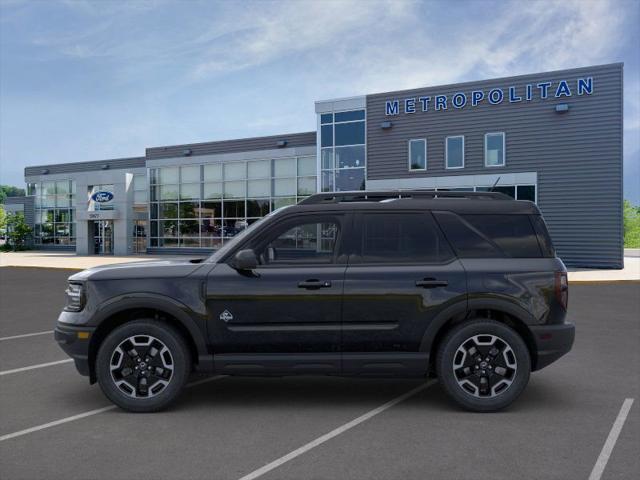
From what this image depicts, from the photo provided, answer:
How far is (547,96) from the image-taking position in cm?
2478

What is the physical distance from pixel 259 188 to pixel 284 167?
2067 mm

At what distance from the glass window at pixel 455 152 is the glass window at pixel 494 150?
1.07 m

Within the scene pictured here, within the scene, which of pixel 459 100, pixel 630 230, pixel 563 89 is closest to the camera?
pixel 563 89

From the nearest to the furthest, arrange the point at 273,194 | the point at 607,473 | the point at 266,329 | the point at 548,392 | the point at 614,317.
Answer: the point at 607,473 < the point at 266,329 < the point at 548,392 < the point at 614,317 < the point at 273,194

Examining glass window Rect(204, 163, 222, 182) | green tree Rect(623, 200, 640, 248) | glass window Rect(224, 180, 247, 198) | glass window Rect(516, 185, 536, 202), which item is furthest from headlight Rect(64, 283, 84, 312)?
green tree Rect(623, 200, 640, 248)

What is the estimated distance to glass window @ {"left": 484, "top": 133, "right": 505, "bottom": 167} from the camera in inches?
1023

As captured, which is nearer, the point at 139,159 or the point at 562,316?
the point at 562,316

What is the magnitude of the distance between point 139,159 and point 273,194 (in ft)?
47.5

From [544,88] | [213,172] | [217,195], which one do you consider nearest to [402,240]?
[544,88]

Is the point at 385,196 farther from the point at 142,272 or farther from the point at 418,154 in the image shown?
the point at 418,154

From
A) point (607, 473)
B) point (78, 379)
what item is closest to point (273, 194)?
point (78, 379)

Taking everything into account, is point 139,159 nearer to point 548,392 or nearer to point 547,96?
point 547,96

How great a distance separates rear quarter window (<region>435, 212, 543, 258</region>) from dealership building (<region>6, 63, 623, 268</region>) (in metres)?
12.4

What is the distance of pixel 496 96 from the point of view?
25.8m
